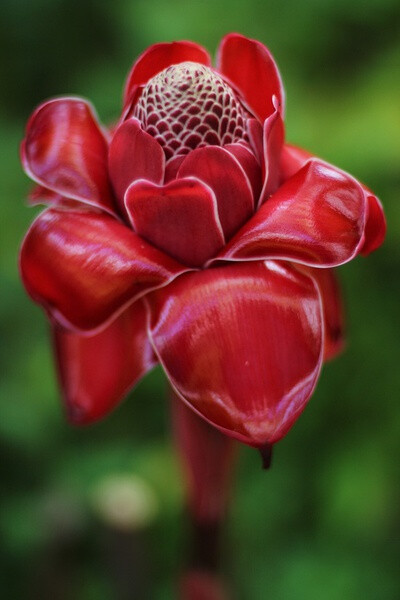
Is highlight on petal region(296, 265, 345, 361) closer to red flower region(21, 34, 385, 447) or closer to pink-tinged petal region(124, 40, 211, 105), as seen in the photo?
red flower region(21, 34, 385, 447)

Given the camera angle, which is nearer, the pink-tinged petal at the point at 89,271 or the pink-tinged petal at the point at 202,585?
the pink-tinged petal at the point at 89,271

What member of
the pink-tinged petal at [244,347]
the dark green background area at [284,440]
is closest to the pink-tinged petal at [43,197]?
the pink-tinged petal at [244,347]

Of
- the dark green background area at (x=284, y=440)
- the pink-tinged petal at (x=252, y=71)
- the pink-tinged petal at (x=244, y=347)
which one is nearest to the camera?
the pink-tinged petal at (x=244, y=347)

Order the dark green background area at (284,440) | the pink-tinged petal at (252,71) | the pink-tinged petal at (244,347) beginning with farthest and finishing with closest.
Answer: the dark green background area at (284,440)
the pink-tinged petal at (252,71)
the pink-tinged petal at (244,347)

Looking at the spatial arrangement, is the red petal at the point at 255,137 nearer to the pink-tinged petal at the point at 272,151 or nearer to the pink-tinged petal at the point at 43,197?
the pink-tinged petal at the point at 272,151

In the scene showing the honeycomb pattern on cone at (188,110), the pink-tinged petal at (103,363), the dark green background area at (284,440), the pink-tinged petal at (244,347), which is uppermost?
the honeycomb pattern on cone at (188,110)

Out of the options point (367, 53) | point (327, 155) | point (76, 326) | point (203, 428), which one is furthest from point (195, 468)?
point (367, 53)

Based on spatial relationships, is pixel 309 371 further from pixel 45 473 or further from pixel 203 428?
pixel 45 473

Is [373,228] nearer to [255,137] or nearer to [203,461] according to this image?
[255,137]

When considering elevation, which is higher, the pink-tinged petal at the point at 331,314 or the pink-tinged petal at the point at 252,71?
the pink-tinged petal at the point at 252,71

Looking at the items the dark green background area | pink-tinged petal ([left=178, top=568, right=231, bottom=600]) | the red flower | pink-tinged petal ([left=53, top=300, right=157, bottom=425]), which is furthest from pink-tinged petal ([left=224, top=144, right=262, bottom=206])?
the dark green background area
